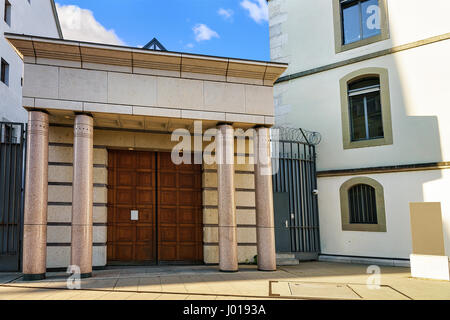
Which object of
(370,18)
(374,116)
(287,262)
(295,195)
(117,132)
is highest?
(370,18)

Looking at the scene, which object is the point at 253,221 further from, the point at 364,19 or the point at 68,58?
the point at 364,19

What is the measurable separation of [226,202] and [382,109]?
6927 millimetres

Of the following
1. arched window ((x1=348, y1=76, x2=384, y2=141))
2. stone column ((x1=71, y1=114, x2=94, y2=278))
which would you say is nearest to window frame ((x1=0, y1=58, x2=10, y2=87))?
stone column ((x1=71, y1=114, x2=94, y2=278))

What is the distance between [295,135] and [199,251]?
20.0ft

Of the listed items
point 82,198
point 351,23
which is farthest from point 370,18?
point 82,198

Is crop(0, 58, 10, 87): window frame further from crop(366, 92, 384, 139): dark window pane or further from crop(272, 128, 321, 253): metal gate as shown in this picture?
crop(366, 92, 384, 139): dark window pane

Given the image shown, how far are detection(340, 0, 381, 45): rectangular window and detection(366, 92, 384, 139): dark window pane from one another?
2.32 meters

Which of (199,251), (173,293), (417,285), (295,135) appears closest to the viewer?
(173,293)

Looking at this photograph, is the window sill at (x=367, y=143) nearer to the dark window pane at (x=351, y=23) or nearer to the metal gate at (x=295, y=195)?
the metal gate at (x=295, y=195)

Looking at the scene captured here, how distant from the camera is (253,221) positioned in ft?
44.2

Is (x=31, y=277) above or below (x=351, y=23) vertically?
below

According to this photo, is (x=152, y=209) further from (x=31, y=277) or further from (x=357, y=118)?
(x=357, y=118)

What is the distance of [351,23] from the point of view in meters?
15.6
